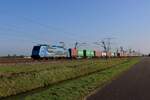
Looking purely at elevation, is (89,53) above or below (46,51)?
above

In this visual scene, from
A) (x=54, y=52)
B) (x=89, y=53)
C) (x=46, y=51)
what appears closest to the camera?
(x=46, y=51)

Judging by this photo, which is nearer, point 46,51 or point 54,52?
point 46,51

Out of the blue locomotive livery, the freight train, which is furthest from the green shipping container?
the blue locomotive livery

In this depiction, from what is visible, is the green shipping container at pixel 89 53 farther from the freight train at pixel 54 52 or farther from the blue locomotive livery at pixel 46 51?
the blue locomotive livery at pixel 46 51

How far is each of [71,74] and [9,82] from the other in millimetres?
15064

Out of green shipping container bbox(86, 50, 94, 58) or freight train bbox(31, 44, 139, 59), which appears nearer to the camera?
freight train bbox(31, 44, 139, 59)

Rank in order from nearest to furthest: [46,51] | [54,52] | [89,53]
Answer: [46,51], [54,52], [89,53]

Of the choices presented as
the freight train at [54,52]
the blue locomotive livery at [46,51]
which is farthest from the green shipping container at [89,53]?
the blue locomotive livery at [46,51]

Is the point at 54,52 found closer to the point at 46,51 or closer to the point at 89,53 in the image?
the point at 46,51

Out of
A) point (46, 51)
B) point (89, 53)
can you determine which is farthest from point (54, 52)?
point (89, 53)

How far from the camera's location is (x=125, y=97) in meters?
17.2

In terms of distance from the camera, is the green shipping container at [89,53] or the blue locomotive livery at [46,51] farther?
the green shipping container at [89,53]

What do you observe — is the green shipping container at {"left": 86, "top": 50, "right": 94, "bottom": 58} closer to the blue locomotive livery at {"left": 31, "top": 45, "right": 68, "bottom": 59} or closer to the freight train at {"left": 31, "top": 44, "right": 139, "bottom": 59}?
the freight train at {"left": 31, "top": 44, "right": 139, "bottom": 59}

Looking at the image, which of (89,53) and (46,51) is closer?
(46,51)
